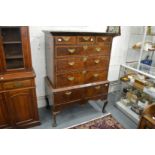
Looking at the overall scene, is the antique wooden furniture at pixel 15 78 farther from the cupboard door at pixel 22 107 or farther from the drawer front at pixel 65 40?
the drawer front at pixel 65 40

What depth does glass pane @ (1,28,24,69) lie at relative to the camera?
1685 millimetres

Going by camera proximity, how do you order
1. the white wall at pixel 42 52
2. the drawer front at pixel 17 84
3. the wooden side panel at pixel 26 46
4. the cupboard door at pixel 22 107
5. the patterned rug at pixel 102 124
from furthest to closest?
the patterned rug at pixel 102 124
the white wall at pixel 42 52
the cupboard door at pixel 22 107
the drawer front at pixel 17 84
the wooden side panel at pixel 26 46

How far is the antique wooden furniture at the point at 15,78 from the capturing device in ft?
5.48

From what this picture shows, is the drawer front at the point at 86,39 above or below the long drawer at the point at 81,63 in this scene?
above

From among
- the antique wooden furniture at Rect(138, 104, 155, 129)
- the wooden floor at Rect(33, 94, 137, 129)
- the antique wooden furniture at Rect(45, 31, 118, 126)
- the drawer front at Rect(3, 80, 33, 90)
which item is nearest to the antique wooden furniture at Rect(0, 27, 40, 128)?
the drawer front at Rect(3, 80, 33, 90)

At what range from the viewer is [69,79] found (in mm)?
1971

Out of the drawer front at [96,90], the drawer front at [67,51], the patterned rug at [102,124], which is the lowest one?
the patterned rug at [102,124]

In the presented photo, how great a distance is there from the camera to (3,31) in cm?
168

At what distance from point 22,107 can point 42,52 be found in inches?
34.2

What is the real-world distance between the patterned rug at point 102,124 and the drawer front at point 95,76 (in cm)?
68

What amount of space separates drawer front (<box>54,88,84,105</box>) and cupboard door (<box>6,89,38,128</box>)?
311 millimetres

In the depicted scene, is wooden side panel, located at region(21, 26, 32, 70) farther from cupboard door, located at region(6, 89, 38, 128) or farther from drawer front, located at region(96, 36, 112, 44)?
drawer front, located at region(96, 36, 112, 44)

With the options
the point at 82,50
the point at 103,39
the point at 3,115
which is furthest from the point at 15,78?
the point at 103,39

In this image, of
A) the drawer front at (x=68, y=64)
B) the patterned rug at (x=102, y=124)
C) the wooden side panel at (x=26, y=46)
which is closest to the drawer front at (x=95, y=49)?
the drawer front at (x=68, y=64)
